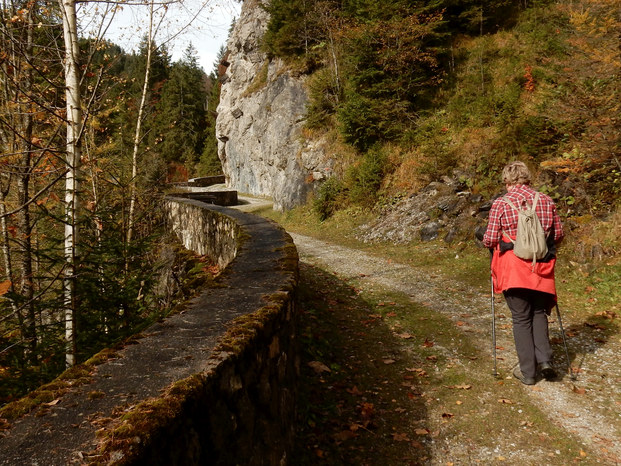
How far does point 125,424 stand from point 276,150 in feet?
77.7

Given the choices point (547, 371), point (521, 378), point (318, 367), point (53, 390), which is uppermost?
point (53, 390)

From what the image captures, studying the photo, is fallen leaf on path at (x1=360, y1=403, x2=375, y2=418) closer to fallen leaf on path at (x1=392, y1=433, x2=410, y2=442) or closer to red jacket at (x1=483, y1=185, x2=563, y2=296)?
fallen leaf on path at (x1=392, y1=433, x2=410, y2=442)

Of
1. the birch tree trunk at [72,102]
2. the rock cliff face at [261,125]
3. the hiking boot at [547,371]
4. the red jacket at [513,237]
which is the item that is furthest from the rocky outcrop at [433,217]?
the birch tree trunk at [72,102]

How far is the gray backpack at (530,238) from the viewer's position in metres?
3.65

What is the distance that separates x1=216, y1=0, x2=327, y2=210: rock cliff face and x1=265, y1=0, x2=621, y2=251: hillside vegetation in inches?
64.4

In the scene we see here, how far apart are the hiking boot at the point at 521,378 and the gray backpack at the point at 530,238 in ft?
3.94

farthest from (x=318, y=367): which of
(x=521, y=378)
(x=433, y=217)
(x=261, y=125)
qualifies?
(x=261, y=125)

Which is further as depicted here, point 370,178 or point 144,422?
point 370,178

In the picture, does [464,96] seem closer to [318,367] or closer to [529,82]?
[529,82]

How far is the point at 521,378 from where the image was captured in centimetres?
390

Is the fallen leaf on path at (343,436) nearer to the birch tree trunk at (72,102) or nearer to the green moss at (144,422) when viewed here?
the green moss at (144,422)

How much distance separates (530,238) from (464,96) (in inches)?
541

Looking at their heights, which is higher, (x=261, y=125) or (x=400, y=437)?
(x=261, y=125)

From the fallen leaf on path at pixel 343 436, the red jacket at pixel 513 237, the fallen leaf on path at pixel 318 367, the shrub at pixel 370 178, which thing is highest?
the shrub at pixel 370 178
